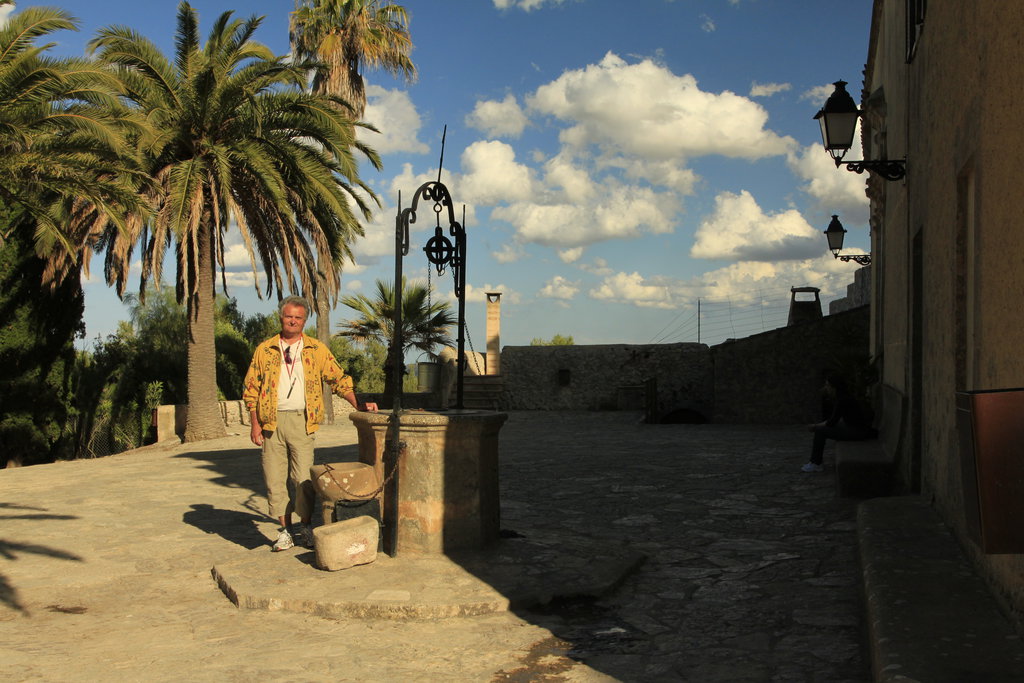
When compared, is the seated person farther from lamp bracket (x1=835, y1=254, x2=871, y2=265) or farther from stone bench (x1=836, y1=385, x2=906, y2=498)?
lamp bracket (x1=835, y1=254, x2=871, y2=265)

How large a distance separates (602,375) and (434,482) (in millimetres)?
18331

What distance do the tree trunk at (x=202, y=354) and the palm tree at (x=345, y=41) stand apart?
4.69 metres

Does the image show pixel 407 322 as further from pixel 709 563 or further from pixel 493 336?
pixel 709 563

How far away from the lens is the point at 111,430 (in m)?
21.1

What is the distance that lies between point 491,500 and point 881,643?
2970 mm

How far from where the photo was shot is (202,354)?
1675 cm

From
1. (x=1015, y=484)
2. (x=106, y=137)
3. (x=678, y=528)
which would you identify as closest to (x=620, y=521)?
(x=678, y=528)

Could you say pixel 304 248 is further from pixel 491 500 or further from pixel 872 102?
pixel 491 500

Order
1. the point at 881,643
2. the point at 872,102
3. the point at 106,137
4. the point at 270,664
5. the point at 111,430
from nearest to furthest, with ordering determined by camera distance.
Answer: the point at 881,643
the point at 270,664
the point at 872,102
the point at 106,137
the point at 111,430

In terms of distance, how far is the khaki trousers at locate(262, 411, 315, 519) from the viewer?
601 cm

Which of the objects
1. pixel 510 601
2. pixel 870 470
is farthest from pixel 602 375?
pixel 510 601

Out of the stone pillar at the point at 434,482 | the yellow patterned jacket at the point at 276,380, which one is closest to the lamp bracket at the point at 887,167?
the stone pillar at the point at 434,482

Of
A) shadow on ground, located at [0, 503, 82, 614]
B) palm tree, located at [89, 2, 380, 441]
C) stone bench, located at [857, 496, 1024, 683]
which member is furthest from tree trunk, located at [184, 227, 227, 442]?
stone bench, located at [857, 496, 1024, 683]

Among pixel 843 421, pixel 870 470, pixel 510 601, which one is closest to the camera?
pixel 510 601
